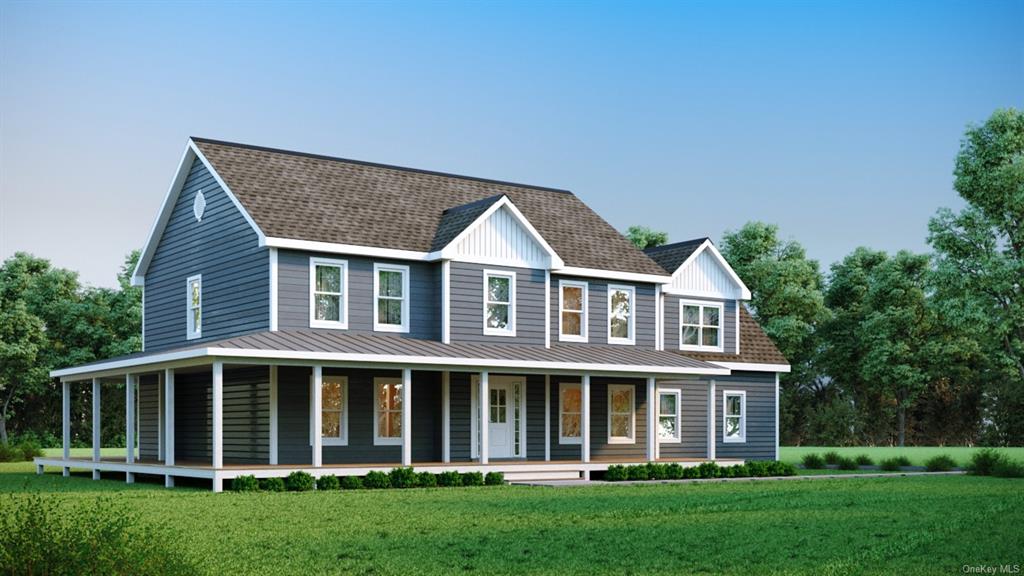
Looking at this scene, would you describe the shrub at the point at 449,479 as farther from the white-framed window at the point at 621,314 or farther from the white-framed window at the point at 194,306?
the white-framed window at the point at 621,314

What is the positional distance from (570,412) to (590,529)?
1646 centimetres

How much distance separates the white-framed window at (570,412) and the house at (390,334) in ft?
0.18

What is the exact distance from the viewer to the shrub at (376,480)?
25844 mm

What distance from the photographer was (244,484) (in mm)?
24453

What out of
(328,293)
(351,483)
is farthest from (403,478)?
(328,293)

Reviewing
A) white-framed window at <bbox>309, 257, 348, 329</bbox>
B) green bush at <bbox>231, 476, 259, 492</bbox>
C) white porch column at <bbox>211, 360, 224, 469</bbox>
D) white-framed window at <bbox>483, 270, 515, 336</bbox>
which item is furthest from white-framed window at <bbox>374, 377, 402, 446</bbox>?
white porch column at <bbox>211, 360, 224, 469</bbox>

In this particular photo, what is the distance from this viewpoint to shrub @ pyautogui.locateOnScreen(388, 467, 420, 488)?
85.8ft

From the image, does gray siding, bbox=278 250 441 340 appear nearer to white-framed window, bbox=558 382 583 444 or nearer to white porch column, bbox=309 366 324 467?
white porch column, bbox=309 366 324 467

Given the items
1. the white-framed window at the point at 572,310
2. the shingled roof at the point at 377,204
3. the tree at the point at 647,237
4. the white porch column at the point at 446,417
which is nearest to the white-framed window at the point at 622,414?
the white-framed window at the point at 572,310

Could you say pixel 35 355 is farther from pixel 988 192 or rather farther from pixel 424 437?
pixel 988 192

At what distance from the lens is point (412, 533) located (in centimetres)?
1577

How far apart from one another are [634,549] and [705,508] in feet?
19.4

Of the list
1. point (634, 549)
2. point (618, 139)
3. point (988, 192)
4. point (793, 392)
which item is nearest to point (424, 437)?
point (634, 549)

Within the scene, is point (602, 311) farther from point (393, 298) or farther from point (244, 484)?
point (244, 484)
